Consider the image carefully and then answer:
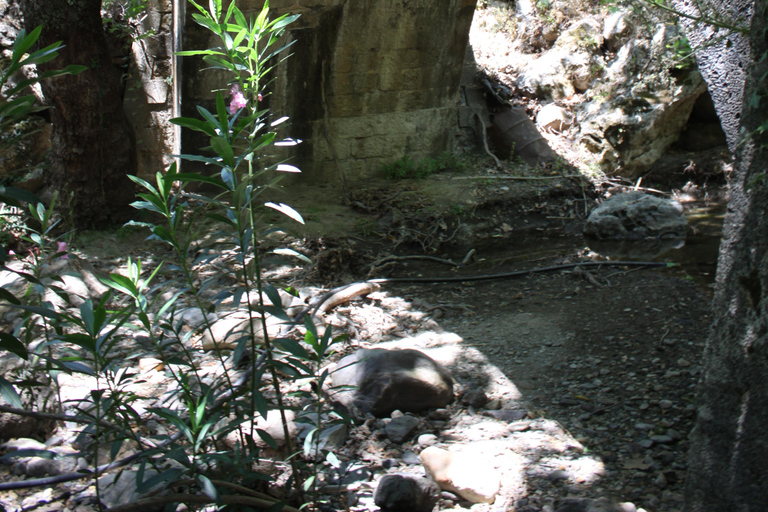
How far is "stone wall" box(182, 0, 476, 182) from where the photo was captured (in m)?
6.45

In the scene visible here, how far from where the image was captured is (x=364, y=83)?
7.05 meters

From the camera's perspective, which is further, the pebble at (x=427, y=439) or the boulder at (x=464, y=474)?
the pebble at (x=427, y=439)

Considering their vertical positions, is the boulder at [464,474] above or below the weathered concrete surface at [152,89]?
below

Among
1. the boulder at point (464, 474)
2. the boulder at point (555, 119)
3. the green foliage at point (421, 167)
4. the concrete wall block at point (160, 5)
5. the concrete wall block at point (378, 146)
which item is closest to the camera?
the boulder at point (464, 474)

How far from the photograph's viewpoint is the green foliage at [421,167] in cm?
744

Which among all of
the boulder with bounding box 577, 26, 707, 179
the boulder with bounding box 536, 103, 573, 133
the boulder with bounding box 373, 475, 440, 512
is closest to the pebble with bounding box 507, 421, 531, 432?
the boulder with bounding box 373, 475, 440, 512

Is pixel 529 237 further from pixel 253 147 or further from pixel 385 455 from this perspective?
pixel 253 147

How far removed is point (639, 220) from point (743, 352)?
463 centimetres

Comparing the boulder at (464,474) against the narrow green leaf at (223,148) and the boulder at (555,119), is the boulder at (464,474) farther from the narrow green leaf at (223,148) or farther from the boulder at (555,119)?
the boulder at (555,119)

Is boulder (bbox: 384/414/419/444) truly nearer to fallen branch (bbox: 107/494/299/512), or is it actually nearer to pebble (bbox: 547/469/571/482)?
pebble (bbox: 547/469/571/482)

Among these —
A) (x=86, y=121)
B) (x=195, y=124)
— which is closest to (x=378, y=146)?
(x=86, y=121)

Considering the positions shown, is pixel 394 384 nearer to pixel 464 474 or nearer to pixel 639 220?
pixel 464 474

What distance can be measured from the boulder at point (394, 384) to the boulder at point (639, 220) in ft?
12.3

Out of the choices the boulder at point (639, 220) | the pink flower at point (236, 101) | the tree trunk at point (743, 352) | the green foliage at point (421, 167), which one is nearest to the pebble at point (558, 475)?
the tree trunk at point (743, 352)
